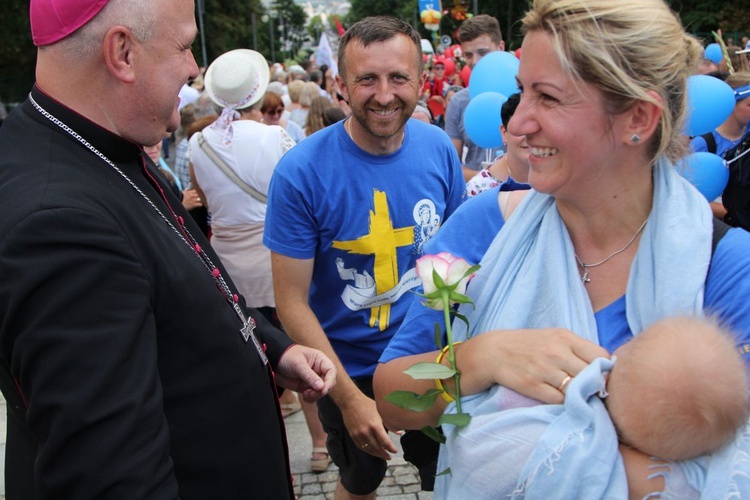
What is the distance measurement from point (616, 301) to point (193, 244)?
980mm

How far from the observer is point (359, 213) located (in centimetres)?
258

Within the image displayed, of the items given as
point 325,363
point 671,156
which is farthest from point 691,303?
point 325,363

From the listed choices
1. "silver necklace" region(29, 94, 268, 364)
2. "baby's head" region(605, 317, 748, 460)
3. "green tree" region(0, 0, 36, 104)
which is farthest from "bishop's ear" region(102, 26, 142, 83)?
"green tree" region(0, 0, 36, 104)

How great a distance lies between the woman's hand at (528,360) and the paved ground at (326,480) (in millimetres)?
2364

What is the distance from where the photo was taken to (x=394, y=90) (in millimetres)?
2643

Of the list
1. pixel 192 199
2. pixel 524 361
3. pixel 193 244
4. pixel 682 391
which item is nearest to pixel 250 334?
pixel 193 244

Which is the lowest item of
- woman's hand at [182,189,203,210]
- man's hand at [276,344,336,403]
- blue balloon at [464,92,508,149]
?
woman's hand at [182,189,203,210]

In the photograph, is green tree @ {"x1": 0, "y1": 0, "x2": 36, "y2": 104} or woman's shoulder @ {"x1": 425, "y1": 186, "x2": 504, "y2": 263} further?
green tree @ {"x1": 0, "y1": 0, "x2": 36, "y2": 104}

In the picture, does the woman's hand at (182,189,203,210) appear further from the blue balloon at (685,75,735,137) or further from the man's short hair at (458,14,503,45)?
the blue balloon at (685,75,735,137)

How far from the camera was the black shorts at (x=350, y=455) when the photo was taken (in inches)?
109

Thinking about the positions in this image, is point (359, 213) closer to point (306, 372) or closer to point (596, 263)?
point (306, 372)

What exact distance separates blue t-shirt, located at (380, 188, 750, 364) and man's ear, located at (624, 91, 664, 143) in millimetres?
267

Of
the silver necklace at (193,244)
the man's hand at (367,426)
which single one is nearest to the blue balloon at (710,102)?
the man's hand at (367,426)

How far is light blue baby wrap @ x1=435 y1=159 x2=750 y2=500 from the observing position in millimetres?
1139
